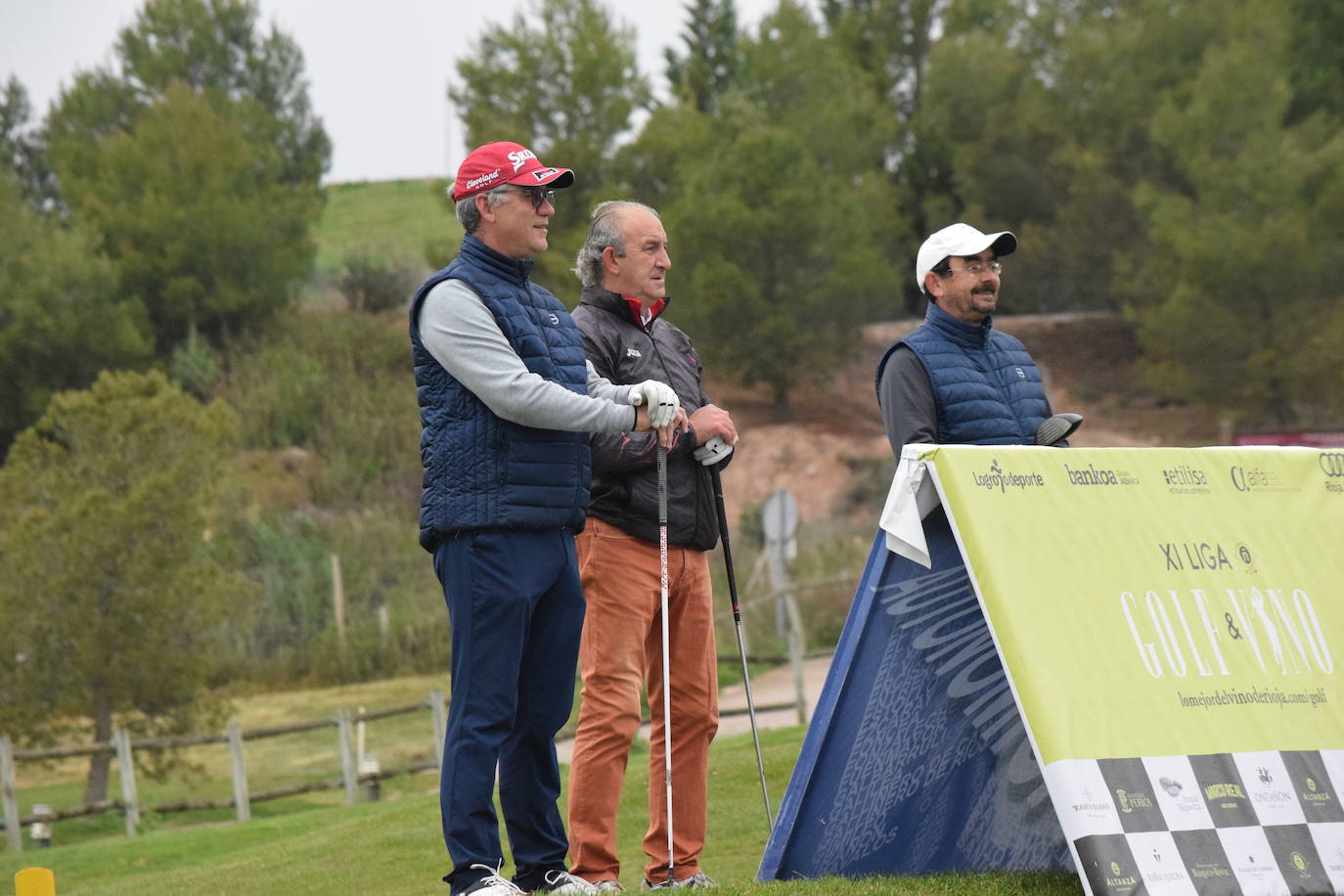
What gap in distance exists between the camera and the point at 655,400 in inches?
175

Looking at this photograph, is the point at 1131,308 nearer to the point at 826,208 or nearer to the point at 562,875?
the point at 826,208

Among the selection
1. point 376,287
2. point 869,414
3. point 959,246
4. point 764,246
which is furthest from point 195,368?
point 959,246

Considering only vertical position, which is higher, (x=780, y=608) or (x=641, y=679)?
(x=641, y=679)

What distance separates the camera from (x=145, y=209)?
44500 mm

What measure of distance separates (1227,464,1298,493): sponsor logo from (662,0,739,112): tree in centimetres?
5285

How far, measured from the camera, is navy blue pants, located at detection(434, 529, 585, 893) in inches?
170

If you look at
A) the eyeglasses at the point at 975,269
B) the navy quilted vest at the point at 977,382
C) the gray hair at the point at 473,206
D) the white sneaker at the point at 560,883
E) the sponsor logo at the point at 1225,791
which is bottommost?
the white sneaker at the point at 560,883

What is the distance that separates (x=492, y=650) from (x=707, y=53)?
56097 millimetres

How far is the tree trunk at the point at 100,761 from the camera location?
1794 centimetres

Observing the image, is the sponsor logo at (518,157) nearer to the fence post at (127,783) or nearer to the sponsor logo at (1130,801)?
the sponsor logo at (1130,801)

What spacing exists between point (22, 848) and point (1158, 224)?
28688mm

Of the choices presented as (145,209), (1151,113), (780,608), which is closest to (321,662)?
(780,608)

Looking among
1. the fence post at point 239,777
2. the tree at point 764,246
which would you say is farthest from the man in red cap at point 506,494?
the tree at point 764,246

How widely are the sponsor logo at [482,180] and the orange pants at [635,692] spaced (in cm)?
107
